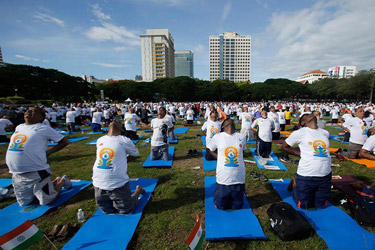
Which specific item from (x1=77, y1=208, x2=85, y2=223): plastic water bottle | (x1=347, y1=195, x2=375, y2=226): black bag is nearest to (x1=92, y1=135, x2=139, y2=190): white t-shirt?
(x1=77, y1=208, x2=85, y2=223): plastic water bottle

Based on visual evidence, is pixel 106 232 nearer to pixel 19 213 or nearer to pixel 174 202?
pixel 174 202

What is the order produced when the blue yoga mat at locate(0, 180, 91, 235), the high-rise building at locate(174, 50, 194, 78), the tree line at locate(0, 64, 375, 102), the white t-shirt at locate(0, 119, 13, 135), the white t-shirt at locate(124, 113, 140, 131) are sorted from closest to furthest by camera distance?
the blue yoga mat at locate(0, 180, 91, 235)
the white t-shirt at locate(0, 119, 13, 135)
the white t-shirt at locate(124, 113, 140, 131)
the tree line at locate(0, 64, 375, 102)
the high-rise building at locate(174, 50, 194, 78)

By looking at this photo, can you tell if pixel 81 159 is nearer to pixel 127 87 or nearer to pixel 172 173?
pixel 172 173

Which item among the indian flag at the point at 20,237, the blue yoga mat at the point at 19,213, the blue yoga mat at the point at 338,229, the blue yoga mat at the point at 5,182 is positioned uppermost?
the indian flag at the point at 20,237

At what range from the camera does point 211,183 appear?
5.11 metres

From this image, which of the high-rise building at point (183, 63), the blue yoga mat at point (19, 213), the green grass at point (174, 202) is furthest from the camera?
the high-rise building at point (183, 63)

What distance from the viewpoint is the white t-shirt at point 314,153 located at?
3.62m

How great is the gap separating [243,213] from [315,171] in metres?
1.64

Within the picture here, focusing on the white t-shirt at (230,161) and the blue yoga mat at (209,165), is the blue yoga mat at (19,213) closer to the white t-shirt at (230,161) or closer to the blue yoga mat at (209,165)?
the white t-shirt at (230,161)

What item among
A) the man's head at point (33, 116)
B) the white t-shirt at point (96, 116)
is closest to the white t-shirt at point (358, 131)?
the man's head at point (33, 116)

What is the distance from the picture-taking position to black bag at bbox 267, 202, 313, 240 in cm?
302

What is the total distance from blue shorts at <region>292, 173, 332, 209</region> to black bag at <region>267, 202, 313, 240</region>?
0.71 meters

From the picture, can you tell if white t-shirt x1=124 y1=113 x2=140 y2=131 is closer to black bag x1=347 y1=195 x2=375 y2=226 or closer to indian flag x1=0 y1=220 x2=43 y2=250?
indian flag x1=0 y1=220 x2=43 y2=250

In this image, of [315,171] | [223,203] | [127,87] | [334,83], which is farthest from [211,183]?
[334,83]
